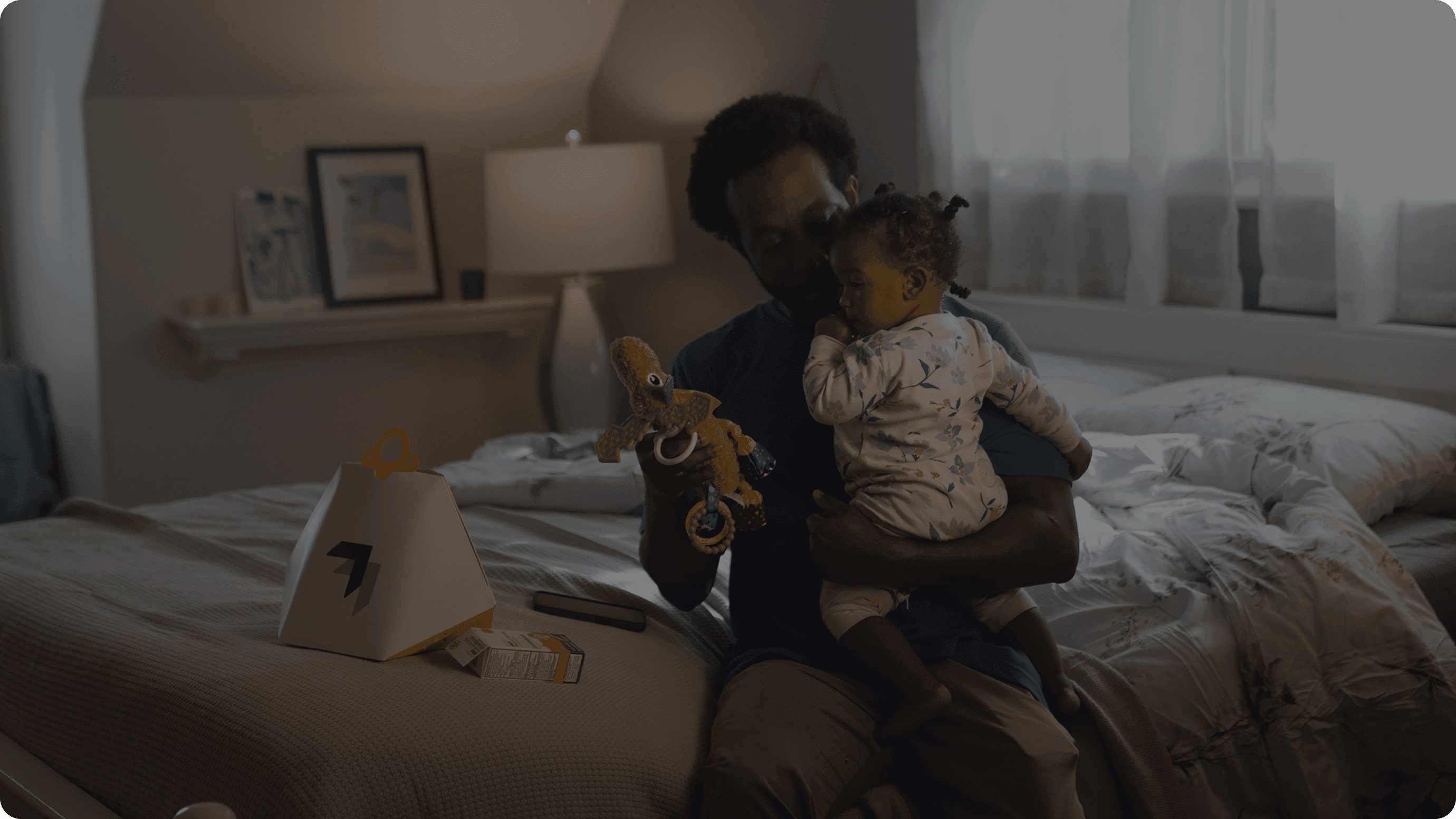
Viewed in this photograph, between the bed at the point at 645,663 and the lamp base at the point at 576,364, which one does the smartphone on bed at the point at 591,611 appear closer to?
the bed at the point at 645,663

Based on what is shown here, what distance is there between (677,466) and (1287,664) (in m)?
0.79

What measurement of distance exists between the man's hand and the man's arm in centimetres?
14

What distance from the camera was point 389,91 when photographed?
11.9ft

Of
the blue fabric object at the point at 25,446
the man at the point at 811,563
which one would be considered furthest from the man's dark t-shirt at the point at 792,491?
the blue fabric object at the point at 25,446

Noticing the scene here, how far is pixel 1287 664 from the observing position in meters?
1.34

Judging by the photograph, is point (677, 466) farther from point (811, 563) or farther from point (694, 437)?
point (811, 563)

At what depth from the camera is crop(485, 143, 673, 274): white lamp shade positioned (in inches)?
130

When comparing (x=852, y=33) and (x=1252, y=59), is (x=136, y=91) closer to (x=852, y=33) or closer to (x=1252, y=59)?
(x=852, y=33)

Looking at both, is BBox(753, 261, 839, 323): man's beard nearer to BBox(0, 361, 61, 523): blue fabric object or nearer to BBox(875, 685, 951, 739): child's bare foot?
BBox(875, 685, 951, 739): child's bare foot

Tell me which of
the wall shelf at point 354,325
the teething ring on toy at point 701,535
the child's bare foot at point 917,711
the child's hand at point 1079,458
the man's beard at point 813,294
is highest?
the man's beard at point 813,294

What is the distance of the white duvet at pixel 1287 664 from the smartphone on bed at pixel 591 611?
0.53 metres

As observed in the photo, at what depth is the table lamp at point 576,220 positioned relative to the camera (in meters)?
3.30

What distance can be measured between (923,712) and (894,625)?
111 millimetres

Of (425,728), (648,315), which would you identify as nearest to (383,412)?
(648,315)
